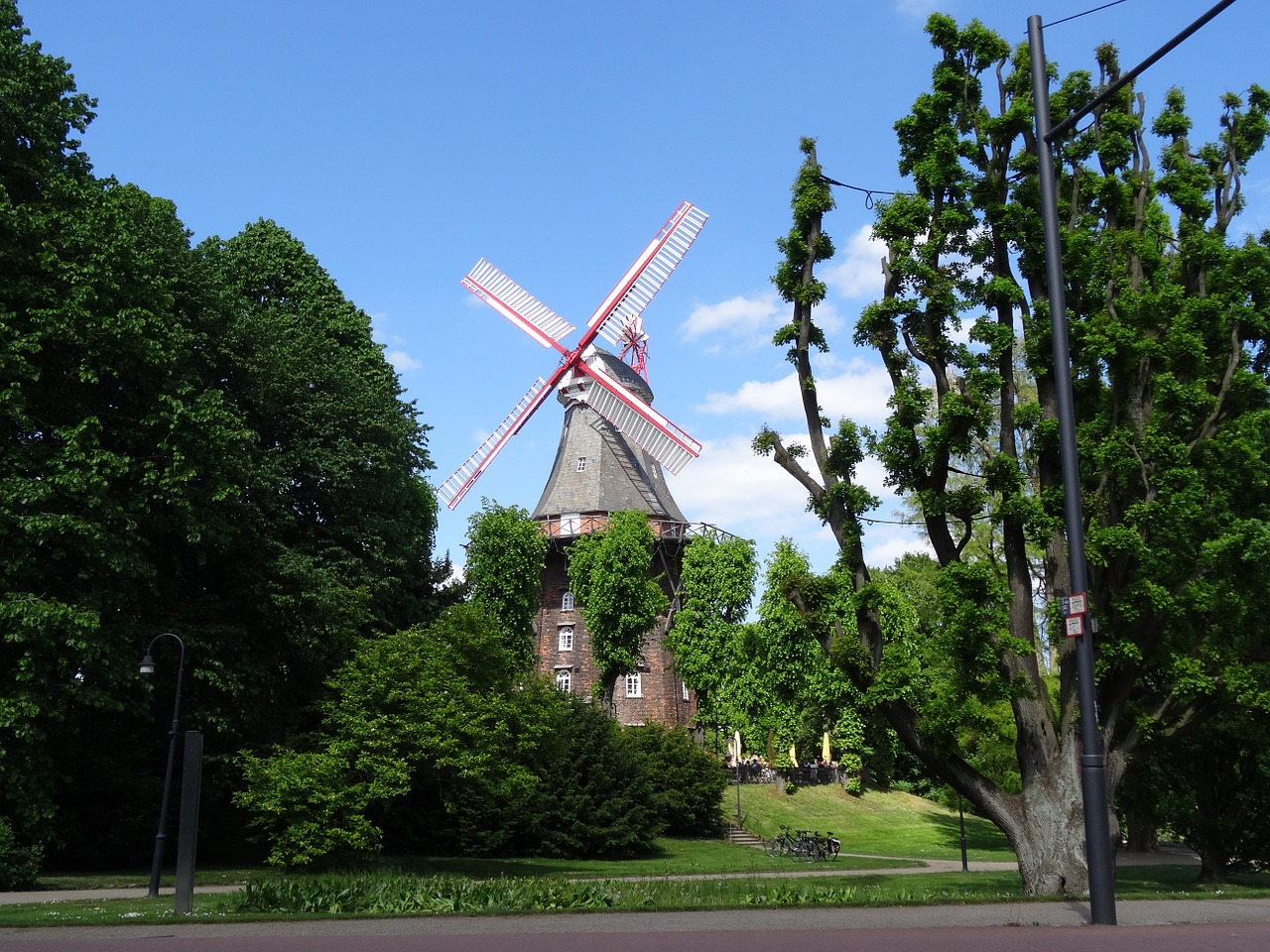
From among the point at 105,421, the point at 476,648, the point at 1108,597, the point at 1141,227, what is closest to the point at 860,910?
the point at 1108,597

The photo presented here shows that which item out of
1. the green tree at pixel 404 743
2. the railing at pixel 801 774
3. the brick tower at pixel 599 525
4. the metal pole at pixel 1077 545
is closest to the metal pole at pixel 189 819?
the green tree at pixel 404 743

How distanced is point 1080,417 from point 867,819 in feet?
126

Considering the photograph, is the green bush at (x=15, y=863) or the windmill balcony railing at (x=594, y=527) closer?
the green bush at (x=15, y=863)

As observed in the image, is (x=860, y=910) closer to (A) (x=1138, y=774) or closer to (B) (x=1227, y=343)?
(B) (x=1227, y=343)

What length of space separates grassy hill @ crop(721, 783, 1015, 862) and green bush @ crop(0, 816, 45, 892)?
29.4 m

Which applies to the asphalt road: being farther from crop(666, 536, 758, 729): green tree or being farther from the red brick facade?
the red brick facade

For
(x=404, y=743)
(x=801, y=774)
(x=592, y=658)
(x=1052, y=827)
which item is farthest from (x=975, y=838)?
(x=1052, y=827)

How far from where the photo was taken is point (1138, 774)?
25.9 metres

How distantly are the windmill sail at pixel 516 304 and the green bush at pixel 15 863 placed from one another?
138 feet

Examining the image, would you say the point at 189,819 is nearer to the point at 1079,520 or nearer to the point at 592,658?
the point at 1079,520

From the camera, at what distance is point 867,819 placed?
5291 centimetres

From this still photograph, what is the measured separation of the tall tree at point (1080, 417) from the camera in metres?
17.1

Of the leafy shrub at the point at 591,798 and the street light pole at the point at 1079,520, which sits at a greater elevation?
the street light pole at the point at 1079,520

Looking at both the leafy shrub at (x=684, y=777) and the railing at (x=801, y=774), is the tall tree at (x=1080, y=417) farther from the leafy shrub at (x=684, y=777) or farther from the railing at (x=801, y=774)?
the railing at (x=801, y=774)
